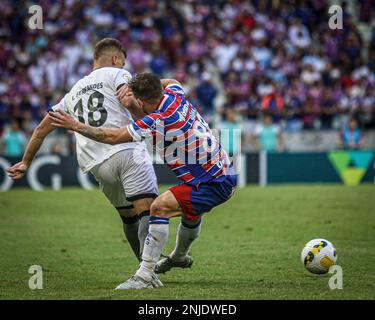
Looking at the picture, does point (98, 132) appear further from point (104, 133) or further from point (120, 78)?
point (120, 78)

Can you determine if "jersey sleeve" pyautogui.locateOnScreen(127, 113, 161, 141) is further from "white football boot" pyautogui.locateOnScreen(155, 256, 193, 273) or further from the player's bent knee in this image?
"white football boot" pyautogui.locateOnScreen(155, 256, 193, 273)

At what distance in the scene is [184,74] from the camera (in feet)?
74.2

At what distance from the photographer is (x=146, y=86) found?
7.51 metres

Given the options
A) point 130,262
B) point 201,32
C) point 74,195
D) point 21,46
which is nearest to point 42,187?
point 74,195

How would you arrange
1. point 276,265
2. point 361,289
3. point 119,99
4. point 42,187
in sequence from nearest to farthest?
point 361,289
point 119,99
point 276,265
point 42,187

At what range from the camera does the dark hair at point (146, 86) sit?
751 cm

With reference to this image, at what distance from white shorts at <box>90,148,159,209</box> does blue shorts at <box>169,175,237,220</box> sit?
0.48 meters

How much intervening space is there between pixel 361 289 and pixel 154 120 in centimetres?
249

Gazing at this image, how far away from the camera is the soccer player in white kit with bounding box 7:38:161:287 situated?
8.16 metres

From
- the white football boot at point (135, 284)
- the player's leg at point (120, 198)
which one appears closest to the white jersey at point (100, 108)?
the player's leg at point (120, 198)

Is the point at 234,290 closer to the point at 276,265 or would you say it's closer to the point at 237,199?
the point at 276,265

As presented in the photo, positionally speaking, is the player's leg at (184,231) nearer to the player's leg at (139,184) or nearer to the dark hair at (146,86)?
the player's leg at (139,184)

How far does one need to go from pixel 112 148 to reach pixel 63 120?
78cm

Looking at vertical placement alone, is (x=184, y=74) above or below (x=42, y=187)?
above
